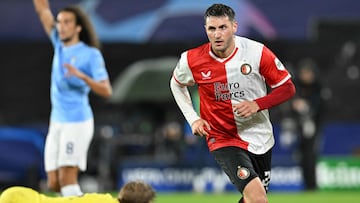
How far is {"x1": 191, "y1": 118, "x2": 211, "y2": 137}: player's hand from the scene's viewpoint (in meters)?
9.16

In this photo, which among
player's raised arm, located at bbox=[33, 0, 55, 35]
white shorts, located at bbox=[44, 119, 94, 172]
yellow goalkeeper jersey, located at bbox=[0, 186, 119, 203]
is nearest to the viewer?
yellow goalkeeper jersey, located at bbox=[0, 186, 119, 203]

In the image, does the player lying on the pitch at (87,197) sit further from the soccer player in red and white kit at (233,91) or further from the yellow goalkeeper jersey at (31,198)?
the soccer player in red and white kit at (233,91)

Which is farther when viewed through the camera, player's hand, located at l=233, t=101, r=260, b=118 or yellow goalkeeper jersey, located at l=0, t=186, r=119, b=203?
player's hand, located at l=233, t=101, r=260, b=118

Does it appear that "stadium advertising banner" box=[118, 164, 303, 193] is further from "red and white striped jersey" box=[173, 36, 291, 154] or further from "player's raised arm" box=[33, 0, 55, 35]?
"red and white striped jersey" box=[173, 36, 291, 154]

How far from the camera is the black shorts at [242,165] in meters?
9.12

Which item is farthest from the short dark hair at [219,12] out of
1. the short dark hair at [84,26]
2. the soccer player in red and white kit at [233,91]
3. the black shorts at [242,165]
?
the short dark hair at [84,26]

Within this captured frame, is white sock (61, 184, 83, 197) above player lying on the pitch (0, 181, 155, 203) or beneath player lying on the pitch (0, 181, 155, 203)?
beneath

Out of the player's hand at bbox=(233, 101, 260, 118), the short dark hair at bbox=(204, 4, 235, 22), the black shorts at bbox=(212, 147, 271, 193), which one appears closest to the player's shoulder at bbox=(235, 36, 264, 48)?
the short dark hair at bbox=(204, 4, 235, 22)

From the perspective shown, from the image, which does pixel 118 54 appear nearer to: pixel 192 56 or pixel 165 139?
pixel 165 139

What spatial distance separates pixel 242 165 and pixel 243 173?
10cm

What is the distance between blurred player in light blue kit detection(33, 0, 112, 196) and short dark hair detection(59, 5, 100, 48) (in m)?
0.01

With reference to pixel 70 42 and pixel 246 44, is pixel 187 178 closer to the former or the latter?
pixel 70 42

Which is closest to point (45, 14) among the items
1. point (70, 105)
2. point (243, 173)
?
point (70, 105)

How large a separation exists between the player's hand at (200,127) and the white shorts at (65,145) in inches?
87.6
